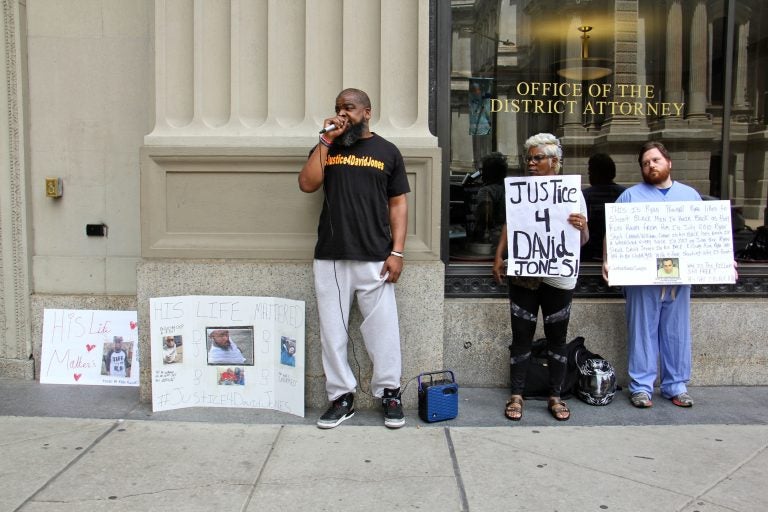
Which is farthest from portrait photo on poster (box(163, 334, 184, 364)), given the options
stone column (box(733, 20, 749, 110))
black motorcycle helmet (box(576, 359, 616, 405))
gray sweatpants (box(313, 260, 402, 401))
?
stone column (box(733, 20, 749, 110))

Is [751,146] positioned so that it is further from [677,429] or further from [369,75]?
[369,75]

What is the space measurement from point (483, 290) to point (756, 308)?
7.16 feet

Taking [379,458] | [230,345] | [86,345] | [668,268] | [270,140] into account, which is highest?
[270,140]

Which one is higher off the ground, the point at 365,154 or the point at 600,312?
the point at 365,154

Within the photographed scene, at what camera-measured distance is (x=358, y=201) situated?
475 centimetres

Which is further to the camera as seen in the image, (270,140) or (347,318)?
(270,140)

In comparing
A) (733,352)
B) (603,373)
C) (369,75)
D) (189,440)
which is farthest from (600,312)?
(189,440)

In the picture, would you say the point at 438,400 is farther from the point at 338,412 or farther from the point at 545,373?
the point at 545,373

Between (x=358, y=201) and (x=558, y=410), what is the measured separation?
1979mm

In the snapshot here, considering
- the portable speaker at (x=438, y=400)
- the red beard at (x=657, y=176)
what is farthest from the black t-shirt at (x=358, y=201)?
the red beard at (x=657, y=176)

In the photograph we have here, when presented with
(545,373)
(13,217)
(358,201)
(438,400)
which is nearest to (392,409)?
(438,400)

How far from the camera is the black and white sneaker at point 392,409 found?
4.81 m

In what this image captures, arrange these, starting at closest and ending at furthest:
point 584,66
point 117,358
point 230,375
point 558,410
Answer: point 558,410 → point 230,375 → point 117,358 → point 584,66

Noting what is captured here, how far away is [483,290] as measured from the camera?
570 centimetres
